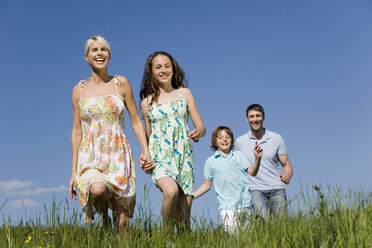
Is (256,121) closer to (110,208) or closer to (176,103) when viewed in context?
(176,103)

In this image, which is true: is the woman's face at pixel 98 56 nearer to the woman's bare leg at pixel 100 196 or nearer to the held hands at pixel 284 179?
the woman's bare leg at pixel 100 196

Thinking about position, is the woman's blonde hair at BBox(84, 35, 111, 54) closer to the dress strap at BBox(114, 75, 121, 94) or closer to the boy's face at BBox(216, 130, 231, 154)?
the dress strap at BBox(114, 75, 121, 94)

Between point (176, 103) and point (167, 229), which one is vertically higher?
point (176, 103)

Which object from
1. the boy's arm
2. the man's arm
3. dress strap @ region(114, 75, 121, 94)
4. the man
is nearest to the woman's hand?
dress strap @ region(114, 75, 121, 94)

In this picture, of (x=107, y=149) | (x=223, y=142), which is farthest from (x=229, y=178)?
(x=107, y=149)

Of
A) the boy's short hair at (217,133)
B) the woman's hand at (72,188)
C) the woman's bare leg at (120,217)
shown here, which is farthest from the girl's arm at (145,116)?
Answer: the boy's short hair at (217,133)

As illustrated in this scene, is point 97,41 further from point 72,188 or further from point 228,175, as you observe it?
point 228,175

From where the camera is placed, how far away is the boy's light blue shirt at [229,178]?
593cm

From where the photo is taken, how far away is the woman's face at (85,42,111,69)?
518cm

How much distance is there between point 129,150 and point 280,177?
2.88 metres

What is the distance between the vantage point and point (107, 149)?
5.09 metres

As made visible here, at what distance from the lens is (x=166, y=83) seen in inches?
219

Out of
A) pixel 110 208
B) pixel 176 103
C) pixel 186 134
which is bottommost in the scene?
pixel 110 208

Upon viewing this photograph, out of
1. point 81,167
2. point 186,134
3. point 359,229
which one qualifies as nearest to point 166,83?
point 186,134
